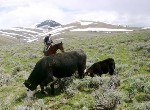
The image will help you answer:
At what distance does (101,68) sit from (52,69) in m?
3.54

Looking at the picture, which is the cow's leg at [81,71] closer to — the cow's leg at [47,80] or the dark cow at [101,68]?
the dark cow at [101,68]

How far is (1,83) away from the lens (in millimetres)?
18969

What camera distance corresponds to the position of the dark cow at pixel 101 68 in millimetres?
17469

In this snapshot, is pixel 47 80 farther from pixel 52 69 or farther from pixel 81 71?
pixel 81 71

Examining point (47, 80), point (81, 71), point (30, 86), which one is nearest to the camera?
point (47, 80)

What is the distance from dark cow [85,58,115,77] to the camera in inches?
688

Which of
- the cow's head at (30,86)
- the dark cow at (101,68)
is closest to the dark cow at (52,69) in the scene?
the cow's head at (30,86)

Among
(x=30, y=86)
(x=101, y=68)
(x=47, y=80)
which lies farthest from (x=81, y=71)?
(x=30, y=86)

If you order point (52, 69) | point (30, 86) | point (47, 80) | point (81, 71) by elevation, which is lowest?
point (30, 86)

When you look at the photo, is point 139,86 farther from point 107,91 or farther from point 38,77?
point 38,77

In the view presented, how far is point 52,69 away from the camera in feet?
50.0

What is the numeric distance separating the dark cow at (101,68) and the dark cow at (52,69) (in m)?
1.34

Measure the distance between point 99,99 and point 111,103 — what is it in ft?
2.08

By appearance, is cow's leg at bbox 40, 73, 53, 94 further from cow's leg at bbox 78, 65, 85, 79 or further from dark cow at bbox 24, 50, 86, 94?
cow's leg at bbox 78, 65, 85, 79
